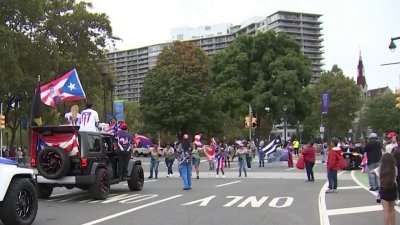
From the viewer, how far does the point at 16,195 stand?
1038 centimetres

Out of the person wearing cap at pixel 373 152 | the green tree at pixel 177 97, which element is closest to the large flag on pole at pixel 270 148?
the person wearing cap at pixel 373 152

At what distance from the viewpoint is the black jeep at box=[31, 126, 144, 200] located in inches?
600

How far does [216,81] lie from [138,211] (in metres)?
48.7

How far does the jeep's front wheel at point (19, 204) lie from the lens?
10.2 meters

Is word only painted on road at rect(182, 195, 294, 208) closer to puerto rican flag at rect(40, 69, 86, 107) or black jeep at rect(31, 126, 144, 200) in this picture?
black jeep at rect(31, 126, 144, 200)

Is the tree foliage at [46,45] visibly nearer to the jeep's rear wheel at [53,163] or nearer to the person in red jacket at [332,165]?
the jeep's rear wheel at [53,163]

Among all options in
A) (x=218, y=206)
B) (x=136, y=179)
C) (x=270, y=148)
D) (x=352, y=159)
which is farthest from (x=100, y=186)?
(x=270, y=148)

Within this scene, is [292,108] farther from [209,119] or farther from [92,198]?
[92,198]

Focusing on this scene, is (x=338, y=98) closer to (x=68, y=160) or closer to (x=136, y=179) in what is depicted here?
(x=136, y=179)

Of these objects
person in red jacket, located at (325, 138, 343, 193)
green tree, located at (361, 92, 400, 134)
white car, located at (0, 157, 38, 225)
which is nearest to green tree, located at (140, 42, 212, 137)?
green tree, located at (361, 92, 400, 134)

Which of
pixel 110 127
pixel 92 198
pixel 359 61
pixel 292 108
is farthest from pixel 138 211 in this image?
pixel 359 61

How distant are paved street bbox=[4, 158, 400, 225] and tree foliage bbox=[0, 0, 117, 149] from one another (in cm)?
1792

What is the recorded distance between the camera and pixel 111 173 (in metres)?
16.8

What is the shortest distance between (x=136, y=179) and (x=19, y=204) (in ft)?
26.0
